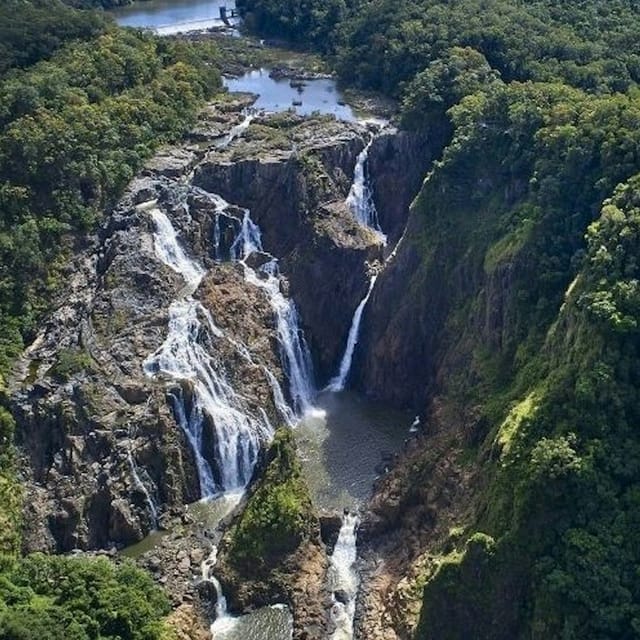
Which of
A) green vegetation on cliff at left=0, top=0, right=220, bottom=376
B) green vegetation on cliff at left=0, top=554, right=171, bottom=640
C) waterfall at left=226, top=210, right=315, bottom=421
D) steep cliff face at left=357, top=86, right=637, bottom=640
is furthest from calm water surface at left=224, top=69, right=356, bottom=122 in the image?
green vegetation on cliff at left=0, top=554, right=171, bottom=640

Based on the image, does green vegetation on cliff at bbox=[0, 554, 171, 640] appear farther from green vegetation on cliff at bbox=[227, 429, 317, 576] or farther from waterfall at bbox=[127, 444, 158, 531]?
waterfall at bbox=[127, 444, 158, 531]

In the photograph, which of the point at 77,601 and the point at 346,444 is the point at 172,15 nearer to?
the point at 346,444

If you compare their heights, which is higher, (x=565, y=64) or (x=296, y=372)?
(x=565, y=64)

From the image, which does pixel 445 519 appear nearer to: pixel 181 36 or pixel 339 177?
pixel 339 177

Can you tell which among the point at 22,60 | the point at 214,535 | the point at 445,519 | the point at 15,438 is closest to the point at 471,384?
the point at 445,519

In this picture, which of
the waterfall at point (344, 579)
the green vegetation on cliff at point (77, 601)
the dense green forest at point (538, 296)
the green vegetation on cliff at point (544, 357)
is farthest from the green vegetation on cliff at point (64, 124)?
the green vegetation on cliff at point (544, 357)

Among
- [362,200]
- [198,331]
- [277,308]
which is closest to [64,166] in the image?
[198,331]
